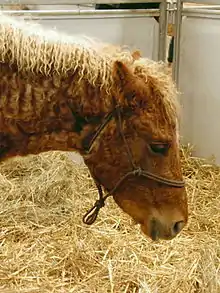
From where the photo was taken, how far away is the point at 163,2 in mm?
4660

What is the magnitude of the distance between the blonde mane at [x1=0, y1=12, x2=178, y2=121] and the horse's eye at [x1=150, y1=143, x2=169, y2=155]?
104mm

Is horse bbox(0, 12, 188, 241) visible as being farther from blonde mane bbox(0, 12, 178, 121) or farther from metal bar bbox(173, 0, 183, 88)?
metal bar bbox(173, 0, 183, 88)

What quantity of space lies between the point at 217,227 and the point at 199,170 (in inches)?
35.3

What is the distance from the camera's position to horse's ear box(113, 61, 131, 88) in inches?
83.4

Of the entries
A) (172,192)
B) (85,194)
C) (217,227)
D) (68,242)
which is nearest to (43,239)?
(68,242)

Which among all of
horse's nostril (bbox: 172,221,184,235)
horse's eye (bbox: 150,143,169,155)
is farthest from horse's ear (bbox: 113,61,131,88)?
horse's nostril (bbox: 172,221,184,235)

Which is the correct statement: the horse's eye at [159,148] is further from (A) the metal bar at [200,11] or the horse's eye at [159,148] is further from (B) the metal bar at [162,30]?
(B) the metal bar at [162,30]

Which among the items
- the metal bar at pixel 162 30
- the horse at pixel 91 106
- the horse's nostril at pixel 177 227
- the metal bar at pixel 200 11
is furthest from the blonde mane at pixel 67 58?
the metal bar at pixel 162 30

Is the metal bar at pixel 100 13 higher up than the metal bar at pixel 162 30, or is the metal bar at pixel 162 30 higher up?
the metal bar at pixel 100 13

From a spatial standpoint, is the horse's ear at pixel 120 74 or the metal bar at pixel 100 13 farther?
the metal bar at pixel 100 13

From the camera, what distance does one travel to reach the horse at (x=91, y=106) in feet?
7.00

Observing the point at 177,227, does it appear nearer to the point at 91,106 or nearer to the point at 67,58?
the point at 91,106

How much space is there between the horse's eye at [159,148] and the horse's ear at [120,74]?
247 mm

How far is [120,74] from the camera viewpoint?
214 cm
